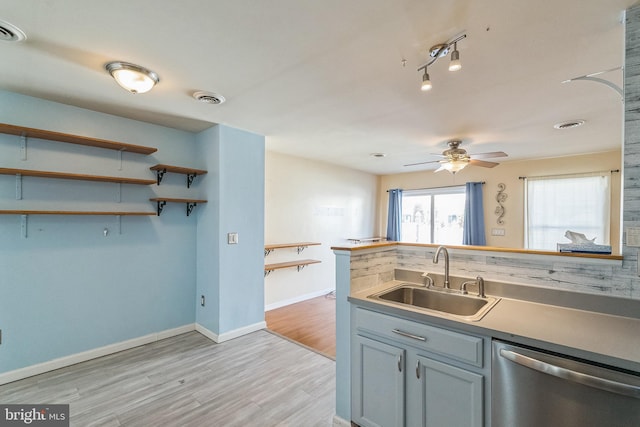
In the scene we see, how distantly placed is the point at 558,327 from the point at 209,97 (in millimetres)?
2841

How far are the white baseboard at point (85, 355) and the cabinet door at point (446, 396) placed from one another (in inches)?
111

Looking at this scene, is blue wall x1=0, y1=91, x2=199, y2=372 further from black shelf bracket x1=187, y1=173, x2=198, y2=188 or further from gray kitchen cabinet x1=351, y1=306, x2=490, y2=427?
gray kitchen cabinet x1=351, y1=306, x2=490, y2=427

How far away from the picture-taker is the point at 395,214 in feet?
21.3

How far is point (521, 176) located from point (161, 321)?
6.05 metres

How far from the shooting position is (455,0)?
1333 mm

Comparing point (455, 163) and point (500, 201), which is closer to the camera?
point (455, 163)

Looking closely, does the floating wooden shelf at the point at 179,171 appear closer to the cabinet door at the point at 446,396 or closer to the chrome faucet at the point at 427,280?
the chrome faucet at the point at 427,280

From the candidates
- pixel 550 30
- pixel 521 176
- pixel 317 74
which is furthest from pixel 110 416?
pixel 521 176

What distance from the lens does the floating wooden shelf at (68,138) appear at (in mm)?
2203

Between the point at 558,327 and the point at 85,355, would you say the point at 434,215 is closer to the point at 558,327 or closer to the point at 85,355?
the point at 558,327

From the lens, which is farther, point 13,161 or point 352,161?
point 352,161

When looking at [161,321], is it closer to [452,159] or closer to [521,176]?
[452,159]

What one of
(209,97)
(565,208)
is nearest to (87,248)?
(209,97)

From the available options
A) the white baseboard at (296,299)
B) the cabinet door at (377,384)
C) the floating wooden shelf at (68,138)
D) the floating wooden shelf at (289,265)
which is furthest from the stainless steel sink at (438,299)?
the white baseboard at (296,299)
